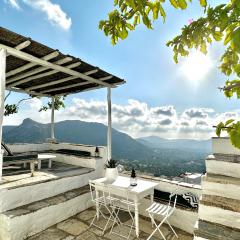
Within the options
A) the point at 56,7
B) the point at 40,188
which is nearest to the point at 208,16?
the point at 40,188

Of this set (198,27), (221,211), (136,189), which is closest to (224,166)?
(221,211)

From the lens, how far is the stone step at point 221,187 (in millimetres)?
3955

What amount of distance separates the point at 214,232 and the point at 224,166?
1.72 m

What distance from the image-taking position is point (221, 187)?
4066 millimetres

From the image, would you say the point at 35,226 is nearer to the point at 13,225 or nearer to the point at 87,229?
the point at 13,225

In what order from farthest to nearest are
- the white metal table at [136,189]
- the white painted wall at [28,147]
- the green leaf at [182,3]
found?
the white painted wall at [28,147] < the white metal table at [136,189] < the green leaf at [182,3]

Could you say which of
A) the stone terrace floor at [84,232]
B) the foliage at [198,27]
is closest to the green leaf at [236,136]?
the foliage at [198,27]

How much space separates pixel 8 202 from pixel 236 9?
16.9ft

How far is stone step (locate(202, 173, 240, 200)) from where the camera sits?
3955 millimetres

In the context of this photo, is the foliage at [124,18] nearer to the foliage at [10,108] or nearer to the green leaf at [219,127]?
the green leaf at [219,127]

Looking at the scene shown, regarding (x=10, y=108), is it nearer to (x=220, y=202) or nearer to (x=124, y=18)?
(x=220, y=202)

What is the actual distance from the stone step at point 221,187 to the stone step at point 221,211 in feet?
0.52

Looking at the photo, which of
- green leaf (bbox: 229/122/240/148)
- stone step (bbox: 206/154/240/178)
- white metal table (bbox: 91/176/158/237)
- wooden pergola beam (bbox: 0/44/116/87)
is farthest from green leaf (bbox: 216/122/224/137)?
wooden pergola beam (bbox: 0/44/116/87)

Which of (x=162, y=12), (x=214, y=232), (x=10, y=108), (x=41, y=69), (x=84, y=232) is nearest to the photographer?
(x=162, y=12)
